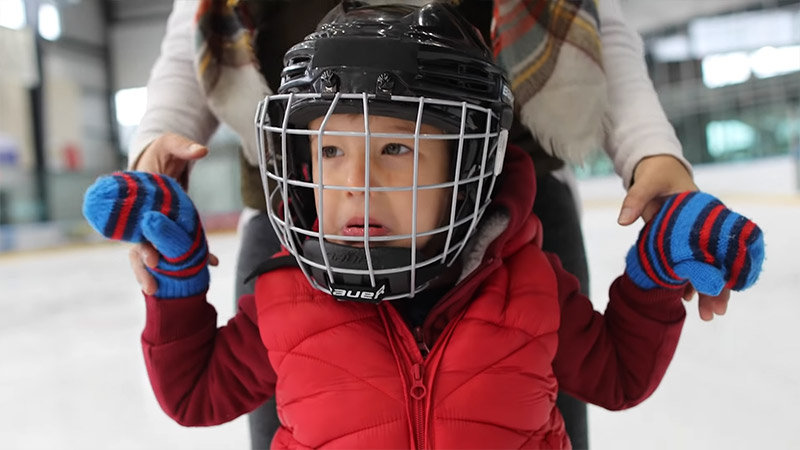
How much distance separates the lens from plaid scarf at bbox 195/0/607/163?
0.80 metres

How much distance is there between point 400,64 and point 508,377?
1.15ft

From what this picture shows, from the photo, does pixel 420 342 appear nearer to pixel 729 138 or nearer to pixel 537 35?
pixel 537 35

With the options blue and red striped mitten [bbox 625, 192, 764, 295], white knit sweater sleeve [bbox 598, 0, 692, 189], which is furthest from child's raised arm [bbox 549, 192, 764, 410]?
white knit sweater sleeve [bbox 598, 0, 692, 189]

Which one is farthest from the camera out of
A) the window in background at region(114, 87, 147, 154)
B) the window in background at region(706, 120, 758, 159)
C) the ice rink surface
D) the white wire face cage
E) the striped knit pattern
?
the window in background at region(114, 87, 147, 154)

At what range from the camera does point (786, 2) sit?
23.8 ft

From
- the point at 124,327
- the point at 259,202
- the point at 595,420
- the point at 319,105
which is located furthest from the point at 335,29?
the point at 124,327

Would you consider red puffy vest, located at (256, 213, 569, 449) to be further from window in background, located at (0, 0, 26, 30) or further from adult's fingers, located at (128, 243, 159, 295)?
window in background, located at (0, 0, 26, 30)

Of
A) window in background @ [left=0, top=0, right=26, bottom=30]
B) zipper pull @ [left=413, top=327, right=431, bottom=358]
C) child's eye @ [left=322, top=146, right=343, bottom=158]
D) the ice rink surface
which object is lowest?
the ice rink surface

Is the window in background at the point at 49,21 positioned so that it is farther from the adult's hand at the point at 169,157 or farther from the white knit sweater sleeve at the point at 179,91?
the adult's hand at the point at 169,157

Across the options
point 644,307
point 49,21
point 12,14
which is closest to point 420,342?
point 644,307

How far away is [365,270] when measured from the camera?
624 mm

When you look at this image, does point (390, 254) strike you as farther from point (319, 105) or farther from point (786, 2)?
point (786, 2)

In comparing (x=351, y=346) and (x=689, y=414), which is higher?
(x=351, y=346)

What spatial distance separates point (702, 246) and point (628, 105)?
26cm
